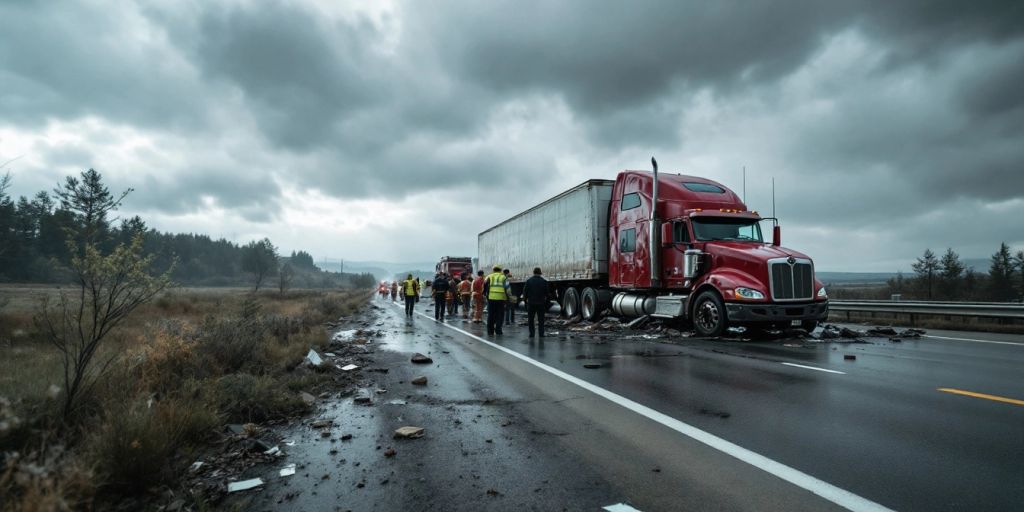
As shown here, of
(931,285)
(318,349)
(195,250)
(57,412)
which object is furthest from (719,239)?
(195,250)

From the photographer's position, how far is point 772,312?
10.8 metres

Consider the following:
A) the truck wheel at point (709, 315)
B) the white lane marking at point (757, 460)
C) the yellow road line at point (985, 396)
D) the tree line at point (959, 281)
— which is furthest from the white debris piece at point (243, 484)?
the tree line at point (959, 281)

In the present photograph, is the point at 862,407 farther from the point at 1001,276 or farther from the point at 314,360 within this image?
the point at 1001,276

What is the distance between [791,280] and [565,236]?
774 cm

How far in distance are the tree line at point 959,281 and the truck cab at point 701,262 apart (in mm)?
26476

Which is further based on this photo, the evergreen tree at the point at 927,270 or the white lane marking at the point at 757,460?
the evergreen tree at the point at 927,270

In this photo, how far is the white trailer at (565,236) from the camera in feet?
51.3

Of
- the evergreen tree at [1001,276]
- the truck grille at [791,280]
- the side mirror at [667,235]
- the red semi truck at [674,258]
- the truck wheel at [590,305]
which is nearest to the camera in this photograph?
the truck grille at [791,280]

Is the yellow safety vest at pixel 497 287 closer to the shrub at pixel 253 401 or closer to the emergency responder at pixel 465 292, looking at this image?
the emergency responder at pixel 465 292

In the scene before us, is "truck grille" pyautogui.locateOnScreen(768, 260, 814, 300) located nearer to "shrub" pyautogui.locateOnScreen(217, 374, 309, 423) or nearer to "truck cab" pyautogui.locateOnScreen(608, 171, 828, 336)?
"truck cab" pyautogui.locateOnScreen(608, 171, 828, 336)

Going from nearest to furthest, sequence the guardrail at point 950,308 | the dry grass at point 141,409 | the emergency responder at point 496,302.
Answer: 1. the dry grass at point 141,409
2. the guardrail at point 950,308
3. the emergency responder at point 496,302

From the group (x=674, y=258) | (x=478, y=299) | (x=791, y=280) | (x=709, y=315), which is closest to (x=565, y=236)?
(x=478, y=299)

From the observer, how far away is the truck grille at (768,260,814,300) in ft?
35.7

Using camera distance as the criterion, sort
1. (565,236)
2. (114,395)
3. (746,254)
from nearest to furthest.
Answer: (114,395) → (746,254) → (565,236)
